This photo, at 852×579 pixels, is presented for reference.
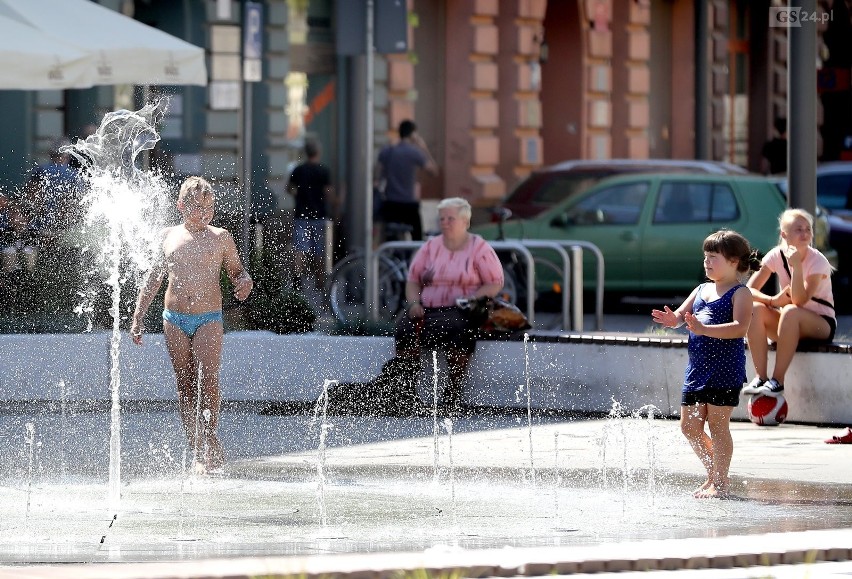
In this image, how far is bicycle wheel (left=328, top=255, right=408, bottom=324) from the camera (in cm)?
1636

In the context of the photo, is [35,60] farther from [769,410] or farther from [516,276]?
[769,410]

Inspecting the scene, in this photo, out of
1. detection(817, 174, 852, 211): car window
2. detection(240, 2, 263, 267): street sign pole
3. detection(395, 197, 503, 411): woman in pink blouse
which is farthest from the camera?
detection(817, 174, 852, 211): car window

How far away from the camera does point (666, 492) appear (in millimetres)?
9508

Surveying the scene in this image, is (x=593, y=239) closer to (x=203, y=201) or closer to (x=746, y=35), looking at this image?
(x=203, y=201)

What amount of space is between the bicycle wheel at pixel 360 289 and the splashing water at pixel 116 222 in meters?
1.63

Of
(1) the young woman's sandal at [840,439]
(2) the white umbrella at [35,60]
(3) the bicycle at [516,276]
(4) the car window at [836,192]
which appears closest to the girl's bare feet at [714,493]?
(1) the young woman's sandal at [840,439]

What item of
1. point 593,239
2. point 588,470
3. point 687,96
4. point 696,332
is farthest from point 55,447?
point 687,96

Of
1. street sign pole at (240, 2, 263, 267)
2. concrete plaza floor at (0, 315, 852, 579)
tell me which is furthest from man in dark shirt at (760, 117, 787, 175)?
concrete plaza floor at (0, 315, 852, 579)

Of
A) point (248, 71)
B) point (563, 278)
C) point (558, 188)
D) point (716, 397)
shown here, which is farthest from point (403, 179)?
point (716, 397)

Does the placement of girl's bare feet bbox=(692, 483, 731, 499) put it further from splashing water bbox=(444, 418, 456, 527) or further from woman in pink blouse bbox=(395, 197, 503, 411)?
woman in pink blouse bbox=(395, 197, 503, 411)

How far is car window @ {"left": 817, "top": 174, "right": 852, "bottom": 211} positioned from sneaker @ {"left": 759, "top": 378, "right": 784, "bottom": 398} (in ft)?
39.2

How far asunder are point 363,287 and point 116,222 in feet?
15.5

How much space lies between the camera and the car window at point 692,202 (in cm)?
2059

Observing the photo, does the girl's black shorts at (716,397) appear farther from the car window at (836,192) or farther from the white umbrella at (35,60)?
the car window at (836,192)
